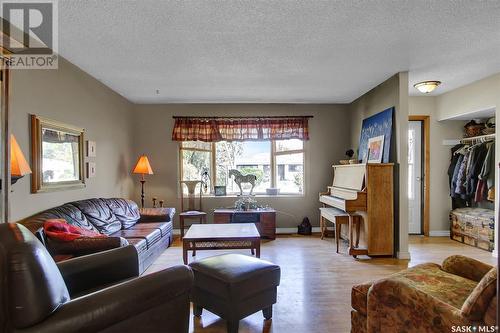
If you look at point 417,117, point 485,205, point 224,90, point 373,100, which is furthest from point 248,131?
point 485,205

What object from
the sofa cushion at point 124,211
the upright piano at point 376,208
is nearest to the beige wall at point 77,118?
the sofa cushion at point 124,211

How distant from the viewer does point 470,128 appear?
490cm

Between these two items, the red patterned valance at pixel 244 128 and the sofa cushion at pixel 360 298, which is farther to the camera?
the red patterned valance at pixel 244 128

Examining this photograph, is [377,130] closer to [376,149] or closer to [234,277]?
[376,149]

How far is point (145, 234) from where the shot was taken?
351 centimetres

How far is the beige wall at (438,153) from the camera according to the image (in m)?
5.19

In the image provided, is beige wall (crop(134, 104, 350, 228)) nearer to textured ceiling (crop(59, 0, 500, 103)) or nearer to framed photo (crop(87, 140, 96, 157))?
textured ceiling (crop(59, 0, 500, 103))

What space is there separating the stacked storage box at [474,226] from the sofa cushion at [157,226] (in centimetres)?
451

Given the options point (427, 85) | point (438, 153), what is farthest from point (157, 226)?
point (438, 153)

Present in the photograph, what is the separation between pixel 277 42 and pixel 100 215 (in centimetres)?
276

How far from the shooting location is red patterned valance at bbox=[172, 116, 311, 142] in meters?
5.50

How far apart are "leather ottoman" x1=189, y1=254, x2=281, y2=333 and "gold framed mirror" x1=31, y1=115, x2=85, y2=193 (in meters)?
1.84

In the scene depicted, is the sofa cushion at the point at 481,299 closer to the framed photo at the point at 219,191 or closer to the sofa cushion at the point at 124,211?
the sofa cushion at the point at 124,211

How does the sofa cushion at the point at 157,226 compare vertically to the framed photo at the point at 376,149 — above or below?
below
